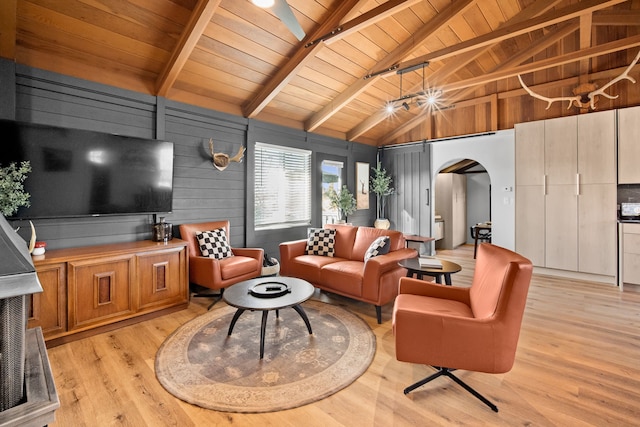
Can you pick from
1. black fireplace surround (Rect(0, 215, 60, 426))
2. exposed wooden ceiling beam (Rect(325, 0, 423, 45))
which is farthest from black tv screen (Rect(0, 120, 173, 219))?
exposed wooden ceiling beam (Rect(325, 0, 423, 45))

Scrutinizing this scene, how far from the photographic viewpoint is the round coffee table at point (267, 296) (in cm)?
241

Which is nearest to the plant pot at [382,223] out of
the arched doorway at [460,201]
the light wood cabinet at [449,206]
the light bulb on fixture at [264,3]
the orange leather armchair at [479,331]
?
the arched doorway at [460,201]

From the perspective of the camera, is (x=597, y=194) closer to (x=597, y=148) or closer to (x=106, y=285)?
(x=597, y=148)

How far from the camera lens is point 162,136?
12.5 feet

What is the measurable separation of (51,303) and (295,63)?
3.61 meters

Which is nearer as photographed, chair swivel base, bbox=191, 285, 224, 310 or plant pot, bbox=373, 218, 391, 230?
chair swivel base, bbox=191, 285, 224, 310

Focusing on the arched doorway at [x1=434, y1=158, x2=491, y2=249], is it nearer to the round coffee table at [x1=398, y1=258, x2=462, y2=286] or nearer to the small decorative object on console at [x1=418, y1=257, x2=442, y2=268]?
the small decorative object on console at [x1=418, y1=257, x2=442, y2=268]

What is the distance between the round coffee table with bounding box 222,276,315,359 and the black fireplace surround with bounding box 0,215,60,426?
1304 millimetres

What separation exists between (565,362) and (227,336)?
286cm

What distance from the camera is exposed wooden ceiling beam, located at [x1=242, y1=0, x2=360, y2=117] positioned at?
3342 millimetres

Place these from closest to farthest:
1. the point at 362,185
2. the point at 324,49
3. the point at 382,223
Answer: the point at 324,49 → the point at 382,223 → the point at 362,185

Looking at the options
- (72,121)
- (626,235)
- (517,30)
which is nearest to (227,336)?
(72,121)

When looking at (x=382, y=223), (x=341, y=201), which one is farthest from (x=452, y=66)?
(x=382, y=223)

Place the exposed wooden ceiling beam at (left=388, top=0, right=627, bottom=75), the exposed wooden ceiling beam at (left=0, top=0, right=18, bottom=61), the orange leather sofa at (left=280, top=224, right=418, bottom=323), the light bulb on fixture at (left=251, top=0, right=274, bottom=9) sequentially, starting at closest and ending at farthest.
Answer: the light bulb on fixture at (left=251, top=0, right=274, bottom=9) < the exposed wooden ceiling beam at (left=0, top=0, right=18, bottom=61) < the exposed wooden ceiling beam at (left=388, top=0, right=627, bottom=75) < the orange leather sofa at (left=280, top=224, right=418, bottom=323)
